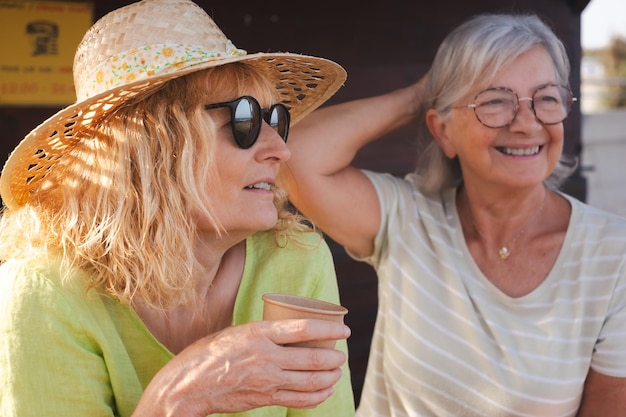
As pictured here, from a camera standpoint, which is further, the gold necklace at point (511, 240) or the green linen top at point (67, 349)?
the gold necklace at point (511, 240)

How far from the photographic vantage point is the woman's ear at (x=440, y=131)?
2.53 metres

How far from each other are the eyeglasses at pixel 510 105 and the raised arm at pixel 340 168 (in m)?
0.35

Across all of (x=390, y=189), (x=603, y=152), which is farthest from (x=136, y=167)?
(x=603, y=152)

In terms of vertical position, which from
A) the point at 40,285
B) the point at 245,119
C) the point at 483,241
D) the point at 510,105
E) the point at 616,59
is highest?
the point at 245,119

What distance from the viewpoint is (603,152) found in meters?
10.3

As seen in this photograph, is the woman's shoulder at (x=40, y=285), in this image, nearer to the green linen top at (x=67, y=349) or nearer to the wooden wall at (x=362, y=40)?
the green linen top at (x=67, y=349)

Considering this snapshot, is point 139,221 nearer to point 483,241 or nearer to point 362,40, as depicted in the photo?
point 483,241

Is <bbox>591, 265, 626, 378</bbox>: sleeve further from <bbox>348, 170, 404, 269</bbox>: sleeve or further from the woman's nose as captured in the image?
the woman's nose

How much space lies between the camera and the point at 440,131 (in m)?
2.55

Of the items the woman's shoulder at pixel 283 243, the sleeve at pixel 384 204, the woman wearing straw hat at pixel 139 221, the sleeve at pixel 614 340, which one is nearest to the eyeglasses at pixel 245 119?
the woman wearing straw hat at pixel 139 221

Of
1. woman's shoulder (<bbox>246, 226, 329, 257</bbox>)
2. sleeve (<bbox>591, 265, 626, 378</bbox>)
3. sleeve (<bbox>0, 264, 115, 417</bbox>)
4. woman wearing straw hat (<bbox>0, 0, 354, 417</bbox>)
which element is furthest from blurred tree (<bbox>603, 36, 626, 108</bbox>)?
sleeve (<bbox>0, 264, 115, 417</bbox>)

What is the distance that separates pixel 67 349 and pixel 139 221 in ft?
1.02

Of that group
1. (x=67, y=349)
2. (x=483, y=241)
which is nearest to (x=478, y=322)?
(x=483, y=241)

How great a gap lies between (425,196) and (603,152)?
848cm
